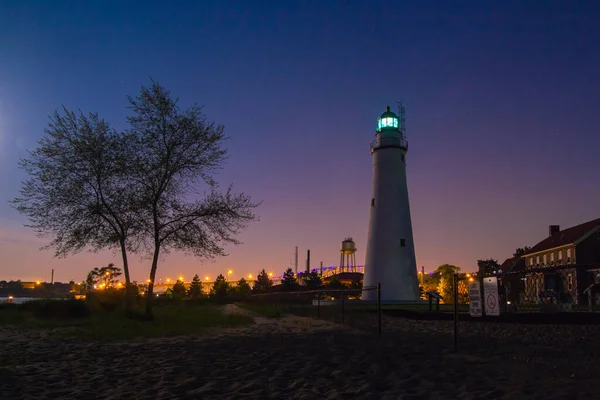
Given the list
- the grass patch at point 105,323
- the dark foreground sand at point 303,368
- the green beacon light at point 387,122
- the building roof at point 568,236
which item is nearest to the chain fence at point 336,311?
the dark foreground sand at point 303,368

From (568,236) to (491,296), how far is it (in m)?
53.9

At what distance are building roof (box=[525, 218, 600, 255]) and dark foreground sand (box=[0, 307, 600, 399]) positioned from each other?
43329 millimetres

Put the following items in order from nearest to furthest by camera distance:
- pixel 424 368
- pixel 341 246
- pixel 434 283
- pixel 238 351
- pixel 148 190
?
pixel 424 368, pixel 238 351, pixel 148 190, pixel 434 283, pixel 341 246

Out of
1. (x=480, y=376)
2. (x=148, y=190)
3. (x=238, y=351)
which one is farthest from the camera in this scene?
(x=148, y=190)

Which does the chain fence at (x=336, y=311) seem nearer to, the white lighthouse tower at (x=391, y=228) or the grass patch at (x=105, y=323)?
the white lighthouse tower at (x=391, y=228)

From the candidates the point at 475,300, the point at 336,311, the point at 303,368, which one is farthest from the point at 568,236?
the point at 303,368

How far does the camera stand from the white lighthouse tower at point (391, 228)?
40250 millimetres

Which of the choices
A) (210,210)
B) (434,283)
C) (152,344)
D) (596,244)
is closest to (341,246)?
(434,283)

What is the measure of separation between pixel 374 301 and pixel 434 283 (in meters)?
36.1

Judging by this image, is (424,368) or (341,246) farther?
(341,246)

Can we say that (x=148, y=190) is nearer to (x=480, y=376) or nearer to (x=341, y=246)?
(x=480, y=376)

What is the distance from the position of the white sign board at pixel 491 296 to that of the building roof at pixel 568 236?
4861cm

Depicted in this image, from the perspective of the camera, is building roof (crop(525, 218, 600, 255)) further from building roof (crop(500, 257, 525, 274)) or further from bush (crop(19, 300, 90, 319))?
bush (crop(19, 300, 90, 319))

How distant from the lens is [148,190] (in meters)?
21.0
